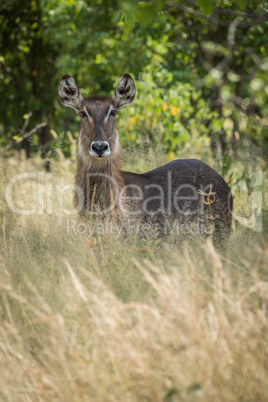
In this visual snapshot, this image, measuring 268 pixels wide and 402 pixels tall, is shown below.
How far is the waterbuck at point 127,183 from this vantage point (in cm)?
497

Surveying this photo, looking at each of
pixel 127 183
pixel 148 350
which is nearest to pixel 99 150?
pixel 127 183

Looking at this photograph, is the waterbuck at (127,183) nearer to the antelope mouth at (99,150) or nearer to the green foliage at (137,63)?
the antelope mouth at (99,150)

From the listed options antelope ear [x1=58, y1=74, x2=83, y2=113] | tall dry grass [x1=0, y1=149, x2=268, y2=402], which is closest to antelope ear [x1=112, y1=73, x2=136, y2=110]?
antelope ear [x1=58, y1=74, x2=83, y2=113]

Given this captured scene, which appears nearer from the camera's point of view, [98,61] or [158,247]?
[158,247]

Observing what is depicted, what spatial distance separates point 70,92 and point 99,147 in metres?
1.07

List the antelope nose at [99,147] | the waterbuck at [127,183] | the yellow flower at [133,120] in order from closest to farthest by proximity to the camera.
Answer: the antelope nose at [99,147] < the waterbuck at [127,183] < the yellow flower at [133,120]

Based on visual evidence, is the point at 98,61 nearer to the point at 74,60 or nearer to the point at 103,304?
the point at 74,60

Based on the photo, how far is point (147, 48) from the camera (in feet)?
31.6

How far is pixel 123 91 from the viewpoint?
5.59m

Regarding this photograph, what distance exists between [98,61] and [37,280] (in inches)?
312

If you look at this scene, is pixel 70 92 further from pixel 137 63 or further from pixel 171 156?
pixel 137 63

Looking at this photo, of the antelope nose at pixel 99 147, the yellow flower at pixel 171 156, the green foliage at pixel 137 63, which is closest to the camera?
the antelope nose at pixel 99 147

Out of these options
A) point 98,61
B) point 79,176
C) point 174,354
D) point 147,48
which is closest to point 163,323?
point 174,354

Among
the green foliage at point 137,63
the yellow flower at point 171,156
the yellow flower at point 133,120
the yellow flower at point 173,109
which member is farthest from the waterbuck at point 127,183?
the yellow flower at point 173,109
